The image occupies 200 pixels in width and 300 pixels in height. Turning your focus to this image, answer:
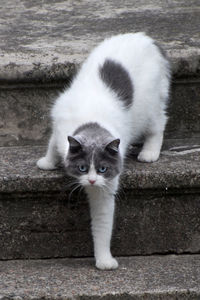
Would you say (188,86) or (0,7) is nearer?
(188,86)

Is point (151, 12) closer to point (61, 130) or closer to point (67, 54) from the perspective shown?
point (67, 54)

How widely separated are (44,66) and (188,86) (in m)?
0.68

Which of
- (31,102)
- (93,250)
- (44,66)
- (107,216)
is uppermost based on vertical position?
(44,66)

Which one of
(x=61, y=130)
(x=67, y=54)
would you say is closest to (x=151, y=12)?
(x=67, y=54)

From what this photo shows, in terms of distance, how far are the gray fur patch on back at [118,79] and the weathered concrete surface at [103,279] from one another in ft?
2.26

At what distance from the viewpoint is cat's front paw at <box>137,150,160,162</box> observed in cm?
251

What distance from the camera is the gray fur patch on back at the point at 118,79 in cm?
250

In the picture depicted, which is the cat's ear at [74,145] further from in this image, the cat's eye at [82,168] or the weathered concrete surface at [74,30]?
the weathered concrete surface at [74,30]

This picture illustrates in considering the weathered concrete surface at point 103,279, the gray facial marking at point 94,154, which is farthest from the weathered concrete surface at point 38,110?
the weathered concrete surface at point 103,279

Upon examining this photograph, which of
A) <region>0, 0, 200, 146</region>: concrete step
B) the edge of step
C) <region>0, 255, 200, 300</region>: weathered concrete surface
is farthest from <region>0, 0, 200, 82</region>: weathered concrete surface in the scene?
<region>0, 255, 200, 300</region>: weathered concrete surface

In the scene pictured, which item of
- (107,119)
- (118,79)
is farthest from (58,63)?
(107,119)

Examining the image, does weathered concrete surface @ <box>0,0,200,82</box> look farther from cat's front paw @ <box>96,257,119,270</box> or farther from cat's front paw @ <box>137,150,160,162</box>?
cat's front paw @ <box>96,257,119,270</box>

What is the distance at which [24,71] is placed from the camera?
267 cm

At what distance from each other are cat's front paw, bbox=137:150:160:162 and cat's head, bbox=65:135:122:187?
338 millimetres
